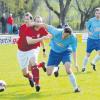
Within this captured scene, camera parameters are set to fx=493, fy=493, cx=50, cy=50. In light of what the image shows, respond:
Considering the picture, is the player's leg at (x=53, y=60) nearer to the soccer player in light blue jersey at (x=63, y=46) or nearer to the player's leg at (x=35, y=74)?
the soccer player in light blue jersey at (x=63, y=46)

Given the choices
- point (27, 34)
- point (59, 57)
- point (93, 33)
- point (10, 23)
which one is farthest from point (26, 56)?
point (10, 23)

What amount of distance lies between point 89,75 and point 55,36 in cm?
370

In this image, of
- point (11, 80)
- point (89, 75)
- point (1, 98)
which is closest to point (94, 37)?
point (89, 75)

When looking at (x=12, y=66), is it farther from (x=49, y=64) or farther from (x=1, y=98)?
(x=1, y=98)

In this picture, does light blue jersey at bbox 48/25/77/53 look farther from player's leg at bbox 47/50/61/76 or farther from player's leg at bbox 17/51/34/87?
player's leg at bbox 17/51/34/87

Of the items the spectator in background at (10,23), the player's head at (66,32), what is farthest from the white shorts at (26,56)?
the spectator in background at (10,23)

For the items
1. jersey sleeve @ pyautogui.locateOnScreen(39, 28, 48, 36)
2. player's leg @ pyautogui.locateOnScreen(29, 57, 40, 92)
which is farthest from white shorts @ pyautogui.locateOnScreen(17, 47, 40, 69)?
jersey sleeve @ pyautogui.locateOnScreen(39, 28, 48, 36)

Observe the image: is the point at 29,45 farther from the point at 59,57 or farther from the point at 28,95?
the point at 28,95

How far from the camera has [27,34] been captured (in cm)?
1216

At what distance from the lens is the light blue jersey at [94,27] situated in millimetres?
15966

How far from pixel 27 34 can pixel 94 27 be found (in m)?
4.38

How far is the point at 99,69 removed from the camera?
17.2 meters

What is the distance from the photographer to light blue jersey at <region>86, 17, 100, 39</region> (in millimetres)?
15966

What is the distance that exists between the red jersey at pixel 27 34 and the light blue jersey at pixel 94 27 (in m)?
3.72
